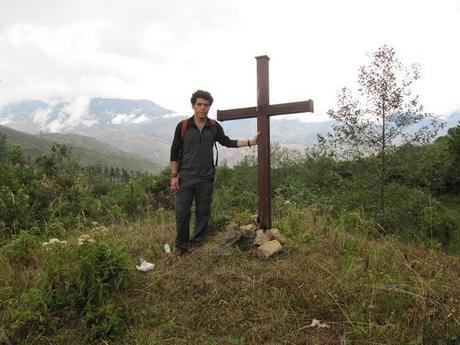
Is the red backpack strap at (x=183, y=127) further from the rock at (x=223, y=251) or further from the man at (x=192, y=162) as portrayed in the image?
the rock at (x=223, y=251)

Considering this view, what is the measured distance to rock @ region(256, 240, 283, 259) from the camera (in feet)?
16.7

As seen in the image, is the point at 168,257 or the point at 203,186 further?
the point at 203,186

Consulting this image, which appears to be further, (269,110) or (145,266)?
(269,110)

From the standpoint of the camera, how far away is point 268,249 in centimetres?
516

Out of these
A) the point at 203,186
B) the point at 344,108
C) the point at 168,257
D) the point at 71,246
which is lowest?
the point at 168,257

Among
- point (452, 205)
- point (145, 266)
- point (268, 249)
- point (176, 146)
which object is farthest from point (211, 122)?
point (452, 205)

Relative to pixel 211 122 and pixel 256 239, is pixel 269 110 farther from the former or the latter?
pixel 256 239

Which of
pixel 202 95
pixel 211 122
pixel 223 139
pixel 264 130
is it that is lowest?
pixel 223 139

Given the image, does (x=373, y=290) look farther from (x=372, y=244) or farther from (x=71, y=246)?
(x=71, y=246)

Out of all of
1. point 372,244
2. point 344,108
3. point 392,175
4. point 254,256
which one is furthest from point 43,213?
point 392,175

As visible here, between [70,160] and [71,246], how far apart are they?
6914mm

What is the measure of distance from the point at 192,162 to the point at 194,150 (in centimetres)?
17

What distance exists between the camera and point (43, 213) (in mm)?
8156

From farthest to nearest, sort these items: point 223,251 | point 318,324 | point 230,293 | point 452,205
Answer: point 452,205 < point 223,251 < point 230,293 < point 318,324
